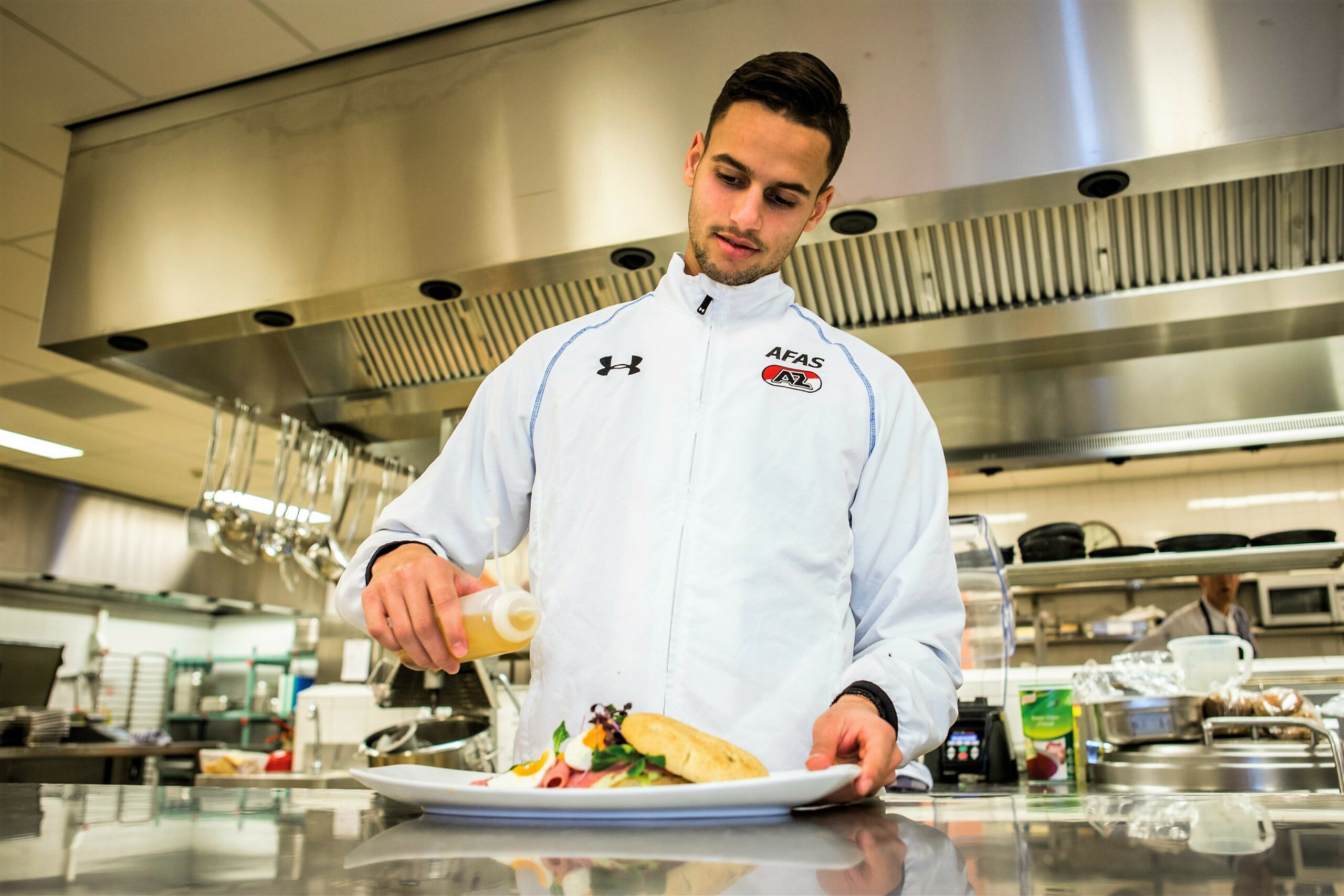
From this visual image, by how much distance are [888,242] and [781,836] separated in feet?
6.25

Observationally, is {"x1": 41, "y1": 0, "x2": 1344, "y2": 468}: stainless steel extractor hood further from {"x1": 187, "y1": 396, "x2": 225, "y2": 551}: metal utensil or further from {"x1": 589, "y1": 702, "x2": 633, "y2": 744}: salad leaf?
{"x1": 589, "y1": 702, "x2": 633, "y2": 744}: salad leaf

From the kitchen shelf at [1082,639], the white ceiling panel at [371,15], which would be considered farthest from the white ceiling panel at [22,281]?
the kitchen shelf at [1082,639]

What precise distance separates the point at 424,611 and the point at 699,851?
418 millimetres

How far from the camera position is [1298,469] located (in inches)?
276

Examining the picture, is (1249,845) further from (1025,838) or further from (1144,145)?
(1144,145)

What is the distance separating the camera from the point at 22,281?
3.80m

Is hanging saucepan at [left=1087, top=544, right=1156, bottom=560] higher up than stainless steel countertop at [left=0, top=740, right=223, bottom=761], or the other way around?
hanging saucepan at [left=1087, top=544, right=1156, bottom=560]

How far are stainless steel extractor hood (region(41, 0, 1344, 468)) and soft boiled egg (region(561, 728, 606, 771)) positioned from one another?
1488 mm

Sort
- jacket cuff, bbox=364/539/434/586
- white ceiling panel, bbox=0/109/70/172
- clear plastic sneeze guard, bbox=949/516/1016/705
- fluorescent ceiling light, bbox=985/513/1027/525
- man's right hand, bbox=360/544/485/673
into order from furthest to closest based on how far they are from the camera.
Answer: fluorescent ceiling light, bbox=985/513/1027/525, white ceiling panel, bbox=0/109/70/172, clear plastic sneeze guard, bbox=949/516/1016/705, jacket cuff, bbox=364/539/434/586, man's right hand, bbox=360/544/485/673

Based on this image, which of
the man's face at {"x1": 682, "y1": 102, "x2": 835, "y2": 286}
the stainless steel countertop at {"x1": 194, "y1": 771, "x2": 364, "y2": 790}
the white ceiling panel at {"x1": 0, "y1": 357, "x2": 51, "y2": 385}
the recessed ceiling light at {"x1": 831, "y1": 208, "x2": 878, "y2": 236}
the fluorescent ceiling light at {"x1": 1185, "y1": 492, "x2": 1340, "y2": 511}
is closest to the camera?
the man's face at {"x1": 682, "y1": 102, "x2": 835, "y2": 286}

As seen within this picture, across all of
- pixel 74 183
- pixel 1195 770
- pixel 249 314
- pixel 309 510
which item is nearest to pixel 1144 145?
pixel 1195 770

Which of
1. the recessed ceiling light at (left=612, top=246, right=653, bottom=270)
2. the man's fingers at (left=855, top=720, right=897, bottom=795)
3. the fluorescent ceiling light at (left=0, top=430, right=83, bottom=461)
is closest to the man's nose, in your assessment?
the man's fingers at (left=855, top=720, right=897, bottom=795)

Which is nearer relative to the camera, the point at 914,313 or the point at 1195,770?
the point at 1195,770

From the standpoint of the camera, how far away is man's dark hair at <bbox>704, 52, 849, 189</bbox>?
1.24m
